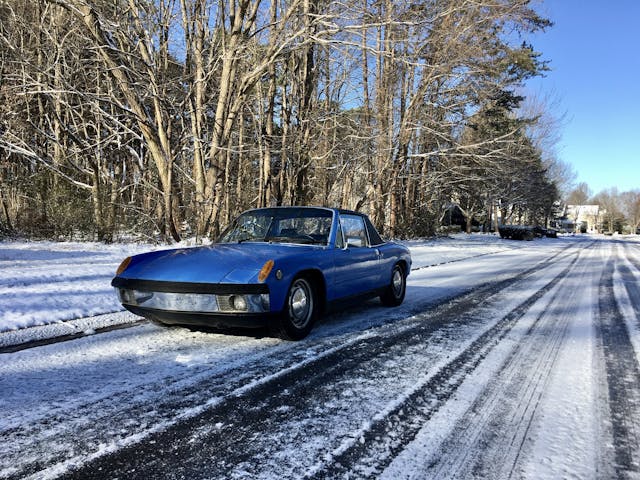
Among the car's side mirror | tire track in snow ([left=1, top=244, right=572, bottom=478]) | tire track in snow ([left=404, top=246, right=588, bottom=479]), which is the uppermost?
the car's side mirror

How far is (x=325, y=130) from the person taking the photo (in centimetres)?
1864

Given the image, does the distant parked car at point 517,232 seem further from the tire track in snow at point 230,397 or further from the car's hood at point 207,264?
the car's hood at point 207,264

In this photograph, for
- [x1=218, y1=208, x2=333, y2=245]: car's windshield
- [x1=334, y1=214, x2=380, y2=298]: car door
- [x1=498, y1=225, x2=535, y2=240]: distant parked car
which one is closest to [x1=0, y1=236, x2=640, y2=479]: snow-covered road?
[x1=334, y1=214, x2=380, y2=298]: car door

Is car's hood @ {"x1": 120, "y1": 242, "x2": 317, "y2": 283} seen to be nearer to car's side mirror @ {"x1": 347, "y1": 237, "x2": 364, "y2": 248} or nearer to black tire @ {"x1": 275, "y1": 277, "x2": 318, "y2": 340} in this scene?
black tire @ {"x1": 275, "y1": 277, "x2": 318, "y2": 340}

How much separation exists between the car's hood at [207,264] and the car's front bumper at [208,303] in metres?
0.07

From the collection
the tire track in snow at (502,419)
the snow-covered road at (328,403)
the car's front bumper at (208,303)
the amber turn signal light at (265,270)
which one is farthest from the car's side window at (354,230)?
the tire track in snow at (502,419)

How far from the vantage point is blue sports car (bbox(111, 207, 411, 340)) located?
4000 mm

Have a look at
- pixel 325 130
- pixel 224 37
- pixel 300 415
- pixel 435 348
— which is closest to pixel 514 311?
pixel 435 348

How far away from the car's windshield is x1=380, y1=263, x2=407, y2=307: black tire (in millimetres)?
1699

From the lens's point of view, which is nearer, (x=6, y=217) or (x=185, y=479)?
(x=185, y=479)

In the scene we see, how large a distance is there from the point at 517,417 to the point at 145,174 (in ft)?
52.8

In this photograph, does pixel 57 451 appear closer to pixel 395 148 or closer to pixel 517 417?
pixel 517 417

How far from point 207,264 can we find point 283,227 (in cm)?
138

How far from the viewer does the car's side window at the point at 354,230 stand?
567 cm
